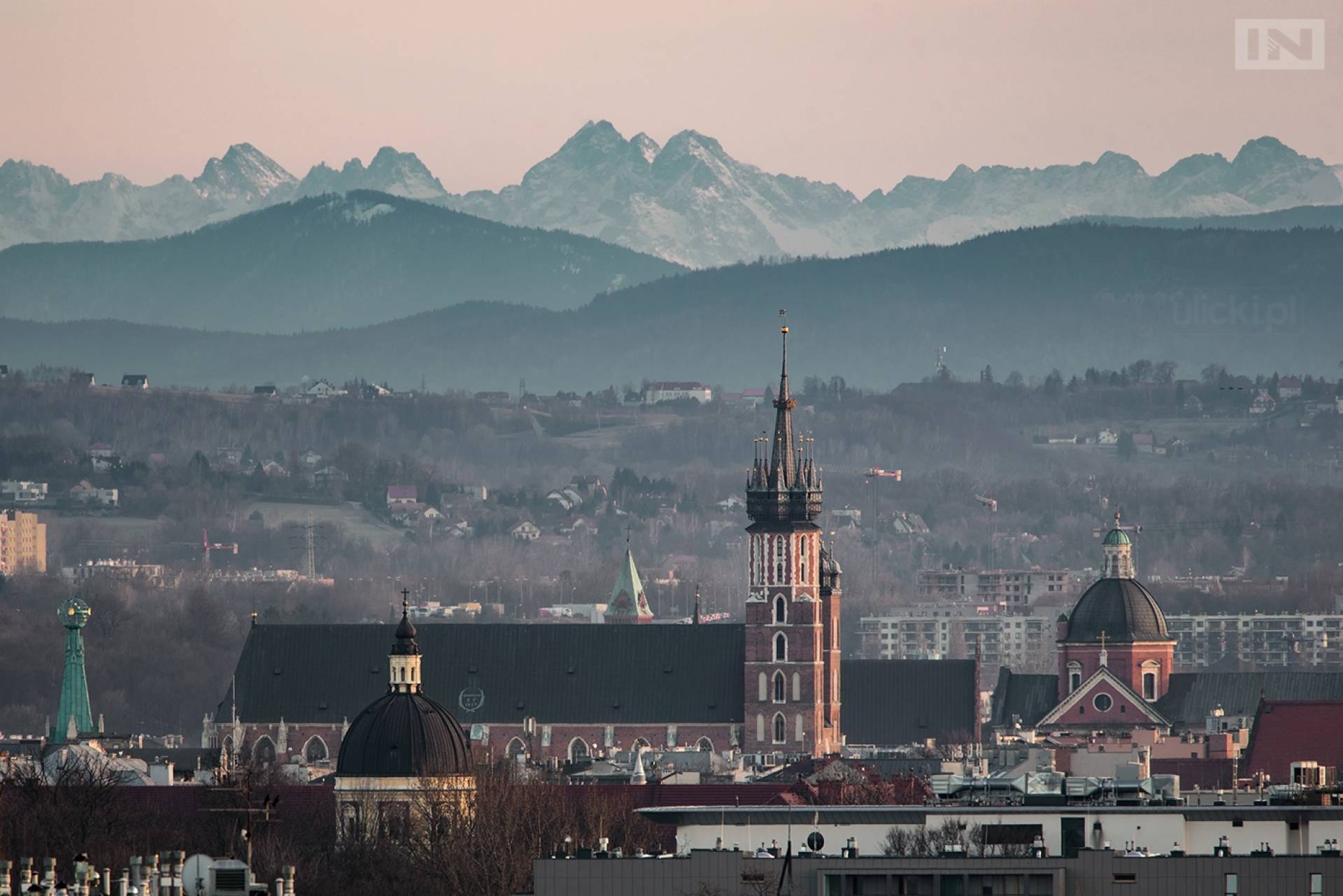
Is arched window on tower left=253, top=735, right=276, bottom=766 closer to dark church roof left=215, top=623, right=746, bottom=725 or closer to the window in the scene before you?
dark church roof left=215, top=623, right=746, bottom=725

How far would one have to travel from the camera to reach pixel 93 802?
90188 millimetres

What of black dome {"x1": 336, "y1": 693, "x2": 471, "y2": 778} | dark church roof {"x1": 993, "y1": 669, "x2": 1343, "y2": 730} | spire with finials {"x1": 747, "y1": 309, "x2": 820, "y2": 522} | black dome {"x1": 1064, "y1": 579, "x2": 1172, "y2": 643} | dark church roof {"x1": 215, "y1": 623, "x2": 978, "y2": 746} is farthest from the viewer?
black dome {"x1": 1064, "y1": 579, "x2": 1172, "y2": 643}

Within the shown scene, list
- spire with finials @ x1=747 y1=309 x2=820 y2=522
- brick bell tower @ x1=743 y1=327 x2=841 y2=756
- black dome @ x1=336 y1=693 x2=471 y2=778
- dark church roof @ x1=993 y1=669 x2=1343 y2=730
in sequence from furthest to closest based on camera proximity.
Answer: dark church roof @ x1=993 y1=669 x2=1343 y2=730 < spire with finials @ x1=747 y1=309 x2=820 y2=522 < brick bell tower @ x1=743 y1=327 x2=841 y2=756 < black dome @ x1=336 y1=693 x2=471 y2=778

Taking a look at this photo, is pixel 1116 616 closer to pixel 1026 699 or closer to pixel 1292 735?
pixel 1026 699

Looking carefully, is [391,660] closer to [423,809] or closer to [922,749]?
[423,809]

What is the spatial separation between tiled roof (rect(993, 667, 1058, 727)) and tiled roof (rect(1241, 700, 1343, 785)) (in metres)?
19.3

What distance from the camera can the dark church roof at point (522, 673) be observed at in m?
146

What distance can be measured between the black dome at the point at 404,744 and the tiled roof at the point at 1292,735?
32.9m

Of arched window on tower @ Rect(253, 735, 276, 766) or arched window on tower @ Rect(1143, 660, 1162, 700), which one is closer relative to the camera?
arched window on tower @ Rect(253, 735, 276, 766)

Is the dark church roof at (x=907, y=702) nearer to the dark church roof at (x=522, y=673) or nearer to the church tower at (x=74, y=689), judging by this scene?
the dark church roof at (x=522, y=673)

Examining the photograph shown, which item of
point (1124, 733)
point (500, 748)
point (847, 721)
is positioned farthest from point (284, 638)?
point (1124, 733)

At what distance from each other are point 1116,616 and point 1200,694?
14.6 ft

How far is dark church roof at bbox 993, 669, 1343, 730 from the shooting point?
499ft

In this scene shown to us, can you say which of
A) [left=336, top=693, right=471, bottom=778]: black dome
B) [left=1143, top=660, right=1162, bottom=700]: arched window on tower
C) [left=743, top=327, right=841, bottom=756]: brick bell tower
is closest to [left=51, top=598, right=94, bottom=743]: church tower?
[left=743, top=327, right=841, bottom=756]: brick bell tower
